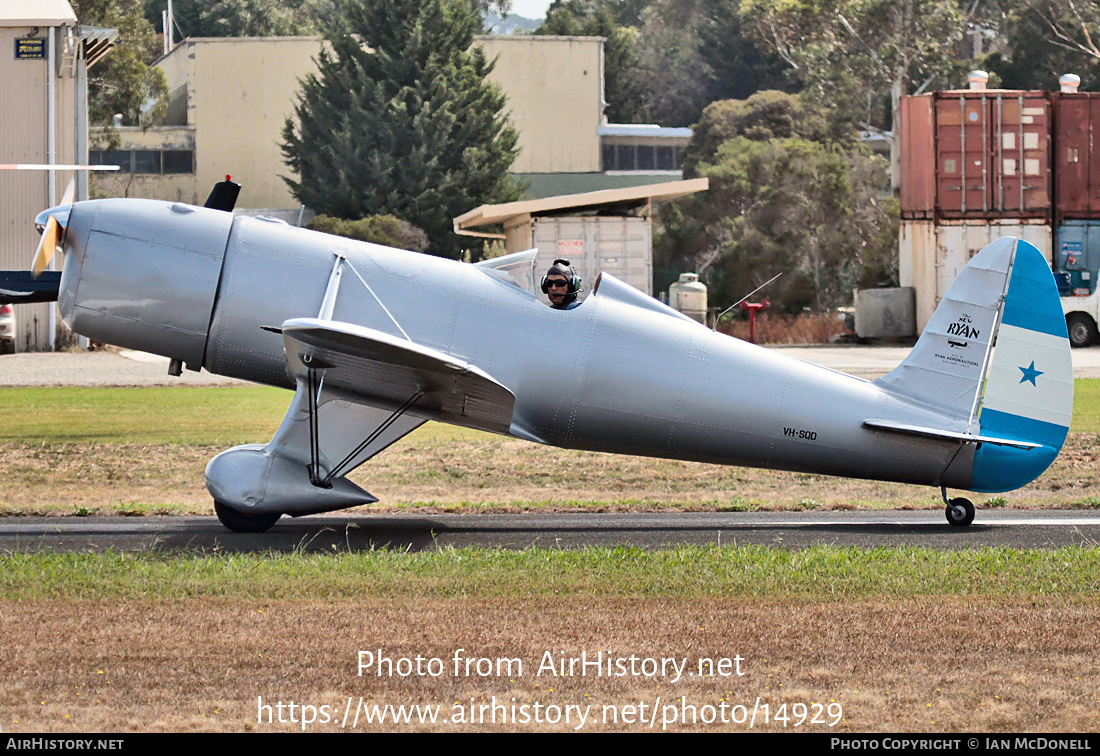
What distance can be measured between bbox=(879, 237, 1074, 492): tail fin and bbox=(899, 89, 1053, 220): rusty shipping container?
1103 inches

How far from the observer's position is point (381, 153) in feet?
172

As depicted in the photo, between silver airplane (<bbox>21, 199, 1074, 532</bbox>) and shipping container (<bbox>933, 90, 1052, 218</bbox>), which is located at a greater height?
shipping container (<bbox>933, 90, 1052, 218</bbox>)

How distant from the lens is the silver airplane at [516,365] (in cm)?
1013

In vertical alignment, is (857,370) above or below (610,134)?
below

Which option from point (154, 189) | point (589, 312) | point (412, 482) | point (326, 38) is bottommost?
point (412, 482)

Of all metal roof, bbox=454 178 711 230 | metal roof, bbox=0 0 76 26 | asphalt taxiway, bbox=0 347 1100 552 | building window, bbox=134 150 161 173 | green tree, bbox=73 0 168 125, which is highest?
green tree, bbox=73 0 168 125

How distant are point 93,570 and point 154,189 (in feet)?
179

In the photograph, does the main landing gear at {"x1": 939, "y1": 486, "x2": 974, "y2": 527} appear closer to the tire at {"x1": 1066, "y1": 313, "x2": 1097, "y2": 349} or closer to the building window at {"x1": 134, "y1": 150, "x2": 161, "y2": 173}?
the tire at {"x1": 1066, "y1": 313, "x2": 1097, "y2": 349}

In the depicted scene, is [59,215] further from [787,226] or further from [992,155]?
[787,226]

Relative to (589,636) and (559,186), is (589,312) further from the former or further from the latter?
(559,186)

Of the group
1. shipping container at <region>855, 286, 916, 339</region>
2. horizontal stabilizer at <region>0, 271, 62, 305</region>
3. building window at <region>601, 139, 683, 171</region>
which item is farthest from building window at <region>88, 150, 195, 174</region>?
horizontal stabilizer at <region>0, 271, 62, 305</region>

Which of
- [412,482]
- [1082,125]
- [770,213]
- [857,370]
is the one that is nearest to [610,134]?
[770,213]

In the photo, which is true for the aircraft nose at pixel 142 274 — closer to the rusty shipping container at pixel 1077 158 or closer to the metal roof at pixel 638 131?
the rusty shipping container at pixel 1077 158

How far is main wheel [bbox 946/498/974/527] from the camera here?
437 inches
